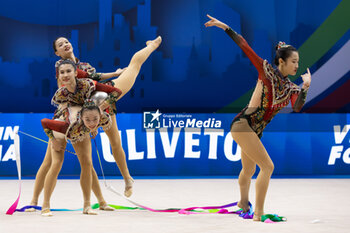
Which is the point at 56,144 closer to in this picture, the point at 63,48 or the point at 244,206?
the point at 63,48

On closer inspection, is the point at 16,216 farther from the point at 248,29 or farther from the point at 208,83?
the point at 248,29

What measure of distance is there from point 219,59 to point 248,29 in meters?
0.75

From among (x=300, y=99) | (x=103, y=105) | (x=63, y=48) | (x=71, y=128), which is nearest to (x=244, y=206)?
(x=300, y=99)

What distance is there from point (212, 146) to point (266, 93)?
4.14 meters

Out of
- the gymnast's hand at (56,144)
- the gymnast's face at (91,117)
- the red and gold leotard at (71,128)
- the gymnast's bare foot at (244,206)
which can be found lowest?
the gymnast's bare foot at (244,206)

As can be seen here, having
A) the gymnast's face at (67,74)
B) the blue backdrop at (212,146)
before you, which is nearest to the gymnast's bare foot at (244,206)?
the gymnast's face at (67,74)

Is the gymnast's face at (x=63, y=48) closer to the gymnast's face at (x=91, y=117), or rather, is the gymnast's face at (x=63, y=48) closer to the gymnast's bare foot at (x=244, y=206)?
the gymnast's face at (x=91, y=117)

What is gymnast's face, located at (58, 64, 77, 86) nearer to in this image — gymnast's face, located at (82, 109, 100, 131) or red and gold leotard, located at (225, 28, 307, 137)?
gymnast's face, located at (82, 109, 100, 131)

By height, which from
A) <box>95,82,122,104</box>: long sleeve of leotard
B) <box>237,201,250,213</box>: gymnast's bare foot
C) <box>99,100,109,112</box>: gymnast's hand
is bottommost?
<box>237,201,250,213</box>: gymnast's bare foot

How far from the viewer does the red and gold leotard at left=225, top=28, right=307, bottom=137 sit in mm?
5246

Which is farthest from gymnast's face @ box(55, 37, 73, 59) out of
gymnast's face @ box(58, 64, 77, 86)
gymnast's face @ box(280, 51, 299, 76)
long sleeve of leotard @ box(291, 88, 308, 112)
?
long sleeve of leotard @ box(291, 88, 308, 112)

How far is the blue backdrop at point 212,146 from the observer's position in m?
9.28

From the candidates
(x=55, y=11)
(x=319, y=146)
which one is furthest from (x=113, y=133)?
(x=55, y=11)

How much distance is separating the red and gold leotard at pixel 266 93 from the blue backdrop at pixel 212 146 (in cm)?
400
